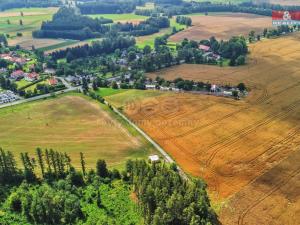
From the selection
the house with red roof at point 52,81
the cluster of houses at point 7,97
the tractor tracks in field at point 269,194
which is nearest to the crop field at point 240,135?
the tractor tracks in field at point 269,194

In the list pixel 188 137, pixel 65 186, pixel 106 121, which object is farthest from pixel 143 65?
pixel 65 186

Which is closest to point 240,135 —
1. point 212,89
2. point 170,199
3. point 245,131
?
point 245,131

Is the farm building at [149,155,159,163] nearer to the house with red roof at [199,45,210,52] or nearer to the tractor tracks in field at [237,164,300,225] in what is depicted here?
the tractor tracks in field at [237,164,300,225]

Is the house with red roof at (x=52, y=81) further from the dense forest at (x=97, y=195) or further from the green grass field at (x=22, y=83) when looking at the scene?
the dense forest at (x=97, y=195)

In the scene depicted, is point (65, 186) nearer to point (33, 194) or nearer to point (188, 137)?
point (33, 194)

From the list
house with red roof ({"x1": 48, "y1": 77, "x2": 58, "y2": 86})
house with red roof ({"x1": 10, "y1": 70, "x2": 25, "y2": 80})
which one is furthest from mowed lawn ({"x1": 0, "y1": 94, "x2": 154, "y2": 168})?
house with red roof ({"x1": 10, "y1": 70, "x2": 25, "y2": 80})

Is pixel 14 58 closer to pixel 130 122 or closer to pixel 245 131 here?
pixel 130 122
